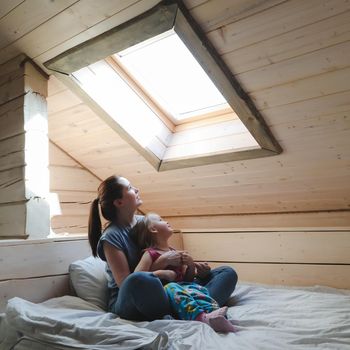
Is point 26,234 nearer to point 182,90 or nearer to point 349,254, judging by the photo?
point 182,90

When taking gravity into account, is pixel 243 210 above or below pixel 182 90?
below

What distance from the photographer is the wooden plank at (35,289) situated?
1.61 metres

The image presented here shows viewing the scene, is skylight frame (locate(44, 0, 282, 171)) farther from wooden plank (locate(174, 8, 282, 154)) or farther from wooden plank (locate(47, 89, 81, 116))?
wooden plank (locate(47, 89, 81, 116))

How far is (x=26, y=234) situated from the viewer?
1771mm

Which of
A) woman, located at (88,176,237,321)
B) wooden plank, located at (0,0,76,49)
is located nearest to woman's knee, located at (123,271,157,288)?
woman, located at (88,176,237,321)

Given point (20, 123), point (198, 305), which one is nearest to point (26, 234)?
point (20, 123)

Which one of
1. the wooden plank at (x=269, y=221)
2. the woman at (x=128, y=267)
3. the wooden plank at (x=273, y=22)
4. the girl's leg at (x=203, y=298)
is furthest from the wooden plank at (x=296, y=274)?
the wooden plank at (x=273, y=22)

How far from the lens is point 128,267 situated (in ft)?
5.19

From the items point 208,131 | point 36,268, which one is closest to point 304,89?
point 208,131

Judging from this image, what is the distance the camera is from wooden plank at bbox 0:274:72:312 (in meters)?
1.61

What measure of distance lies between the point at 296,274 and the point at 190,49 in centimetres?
154

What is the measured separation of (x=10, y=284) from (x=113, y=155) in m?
1.06

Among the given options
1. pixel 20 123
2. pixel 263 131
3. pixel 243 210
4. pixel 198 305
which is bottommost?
pixel 198 305

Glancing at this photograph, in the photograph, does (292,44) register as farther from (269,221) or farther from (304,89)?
(269,221)
